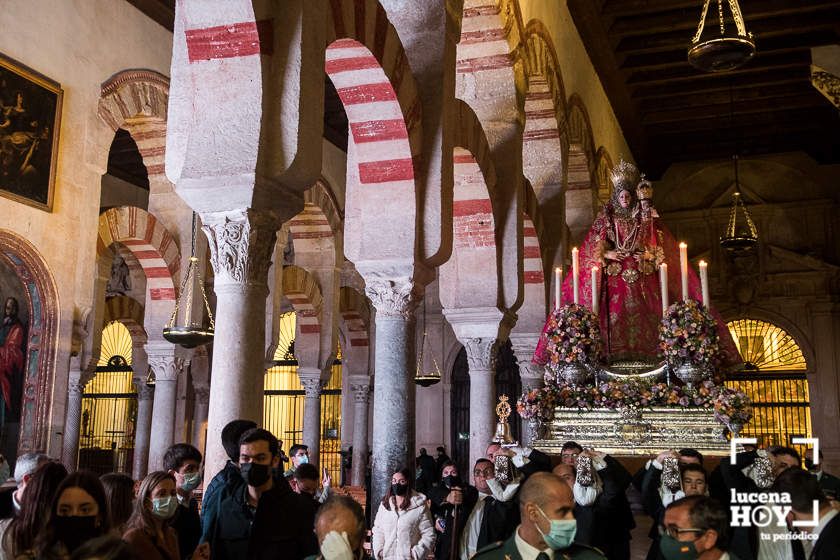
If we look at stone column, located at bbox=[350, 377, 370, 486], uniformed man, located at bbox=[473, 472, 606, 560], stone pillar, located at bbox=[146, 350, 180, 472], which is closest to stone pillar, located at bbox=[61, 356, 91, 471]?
stone pillar, located at bbox=[146, 350, 180, 472]

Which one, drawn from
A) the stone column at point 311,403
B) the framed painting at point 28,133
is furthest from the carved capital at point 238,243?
the stone column at point 311,403

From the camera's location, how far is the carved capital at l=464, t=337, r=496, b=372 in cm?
880

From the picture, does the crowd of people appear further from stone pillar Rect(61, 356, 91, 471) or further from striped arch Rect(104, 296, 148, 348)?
striped arch Rect(104, 296, 148, 348)

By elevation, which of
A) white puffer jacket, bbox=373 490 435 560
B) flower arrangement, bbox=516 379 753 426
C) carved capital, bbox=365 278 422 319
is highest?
carved capital, bbox=365 278 422 319

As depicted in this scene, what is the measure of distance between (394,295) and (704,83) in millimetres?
10450

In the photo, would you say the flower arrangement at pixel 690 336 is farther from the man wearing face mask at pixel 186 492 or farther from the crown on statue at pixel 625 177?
the man wearing face mask at pixel 186 492

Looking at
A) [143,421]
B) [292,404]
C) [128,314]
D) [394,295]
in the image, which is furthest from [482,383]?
[128,314]

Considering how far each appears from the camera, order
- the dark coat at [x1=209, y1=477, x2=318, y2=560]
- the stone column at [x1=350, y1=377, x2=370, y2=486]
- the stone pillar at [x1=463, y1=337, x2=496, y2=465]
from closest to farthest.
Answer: the dark coat at [x1=209, y1=477, x2=318, y2=560] → the stone pillar at [x1=463, y1=337, x2=496, y2=465] → the stone column at [x1=350, y1=377, x2=370, y2=486]

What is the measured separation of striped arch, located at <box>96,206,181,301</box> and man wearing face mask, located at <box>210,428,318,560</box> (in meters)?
8.50

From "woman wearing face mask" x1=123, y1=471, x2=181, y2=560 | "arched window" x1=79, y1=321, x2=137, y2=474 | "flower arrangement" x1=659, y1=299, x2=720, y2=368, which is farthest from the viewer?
"arched window" x1=79, y1=321, x2=137, y2=474

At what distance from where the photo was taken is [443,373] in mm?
16281

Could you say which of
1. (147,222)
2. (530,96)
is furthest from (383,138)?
(147,222)

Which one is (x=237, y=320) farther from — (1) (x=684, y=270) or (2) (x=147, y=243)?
(2) (x=147, y=243)

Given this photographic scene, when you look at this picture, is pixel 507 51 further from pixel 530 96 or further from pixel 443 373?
pixel 443 373
